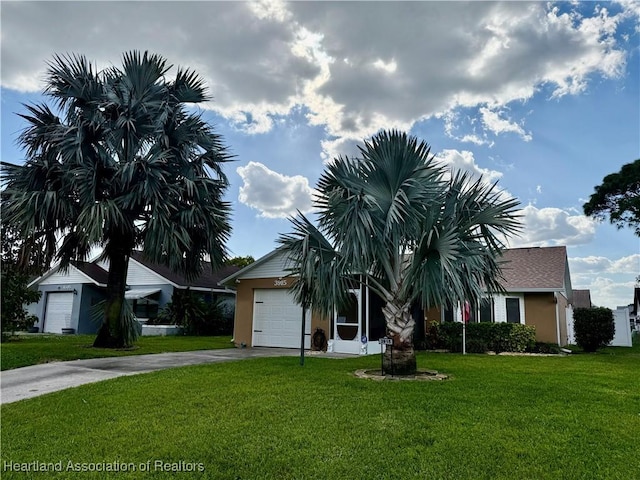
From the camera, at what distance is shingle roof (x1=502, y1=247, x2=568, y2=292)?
16.2 metres

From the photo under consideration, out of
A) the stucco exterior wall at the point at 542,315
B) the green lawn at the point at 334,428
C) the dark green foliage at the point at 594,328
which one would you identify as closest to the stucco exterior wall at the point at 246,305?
the green lawn at the point at 334,428

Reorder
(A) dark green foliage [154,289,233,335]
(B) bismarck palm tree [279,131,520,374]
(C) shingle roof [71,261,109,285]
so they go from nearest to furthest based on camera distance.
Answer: (B) bismarck palm tree [279,131,520,374], (A) dark green foliage [154,289,233,335], (C) shingle roof [71,261,109,285]

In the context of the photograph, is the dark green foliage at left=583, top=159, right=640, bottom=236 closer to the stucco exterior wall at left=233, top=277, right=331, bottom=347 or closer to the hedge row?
the hedge row

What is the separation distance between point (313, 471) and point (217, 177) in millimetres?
11688

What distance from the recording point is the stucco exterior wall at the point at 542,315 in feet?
52.1

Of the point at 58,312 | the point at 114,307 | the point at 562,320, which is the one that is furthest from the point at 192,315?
the point at 562,320

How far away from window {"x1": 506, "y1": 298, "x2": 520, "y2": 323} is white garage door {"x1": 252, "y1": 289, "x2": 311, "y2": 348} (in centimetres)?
790

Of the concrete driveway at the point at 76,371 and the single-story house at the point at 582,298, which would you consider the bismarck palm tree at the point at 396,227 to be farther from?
the single-story house at the point at 582,298

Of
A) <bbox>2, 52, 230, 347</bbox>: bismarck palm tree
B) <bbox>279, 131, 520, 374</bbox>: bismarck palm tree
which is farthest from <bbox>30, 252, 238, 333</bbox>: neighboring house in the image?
<bbox>279, 131, 520, 374</bbox>: bismarck palm tree

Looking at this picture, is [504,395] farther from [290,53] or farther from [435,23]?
[290,53]

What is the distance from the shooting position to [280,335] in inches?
642

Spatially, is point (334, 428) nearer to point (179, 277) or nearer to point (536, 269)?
point (536, 269)

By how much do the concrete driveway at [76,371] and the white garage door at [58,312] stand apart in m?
15.2

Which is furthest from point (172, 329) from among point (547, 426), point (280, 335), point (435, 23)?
point (547, 426)
